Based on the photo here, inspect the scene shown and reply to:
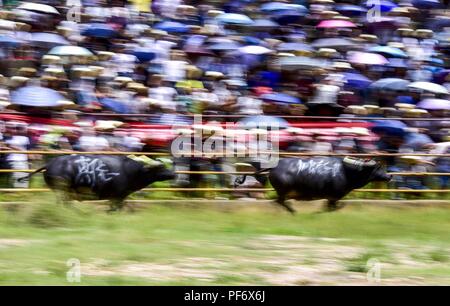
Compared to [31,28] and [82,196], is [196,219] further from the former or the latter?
[31,28]

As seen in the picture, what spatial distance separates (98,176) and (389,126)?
4392 mm

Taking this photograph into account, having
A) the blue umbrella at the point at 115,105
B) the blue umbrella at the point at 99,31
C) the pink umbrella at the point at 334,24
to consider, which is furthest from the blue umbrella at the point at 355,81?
the blue umbrella at the point at 99,31

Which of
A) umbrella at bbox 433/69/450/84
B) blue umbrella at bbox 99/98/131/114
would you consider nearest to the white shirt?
blue umbrella at bbox 99/98/131/114

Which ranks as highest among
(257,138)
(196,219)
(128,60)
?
(128,60)

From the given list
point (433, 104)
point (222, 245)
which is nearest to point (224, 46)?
point (433, 104)

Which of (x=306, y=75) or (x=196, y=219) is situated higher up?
(x=306, y=75)

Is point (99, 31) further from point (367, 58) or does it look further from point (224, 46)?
point (367, 58)

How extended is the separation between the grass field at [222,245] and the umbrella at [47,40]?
8.29 ft

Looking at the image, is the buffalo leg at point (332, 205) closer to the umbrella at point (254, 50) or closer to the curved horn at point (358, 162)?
the curved horn at point (358, 162)

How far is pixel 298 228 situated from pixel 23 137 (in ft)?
13.0

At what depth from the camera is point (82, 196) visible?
43.9 feet

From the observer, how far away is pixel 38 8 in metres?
15.1

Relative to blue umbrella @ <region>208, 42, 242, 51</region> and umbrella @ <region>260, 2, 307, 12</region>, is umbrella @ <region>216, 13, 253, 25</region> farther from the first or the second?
blue umbrella @ <region>208, 42, 242, 51</region>
